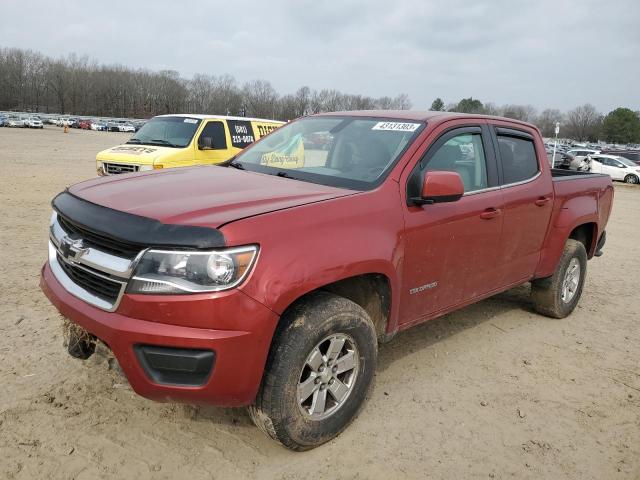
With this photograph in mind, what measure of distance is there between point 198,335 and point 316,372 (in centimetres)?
77

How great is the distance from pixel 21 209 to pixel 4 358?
6.27 meters

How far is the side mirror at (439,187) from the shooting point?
126 inches

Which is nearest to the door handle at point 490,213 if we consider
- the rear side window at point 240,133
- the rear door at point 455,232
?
the rear door at point 455,232

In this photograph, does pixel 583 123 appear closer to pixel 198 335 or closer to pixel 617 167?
pixel 617 167

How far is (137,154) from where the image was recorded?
9547 millimetres

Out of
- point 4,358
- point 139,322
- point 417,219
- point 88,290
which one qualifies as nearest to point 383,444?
point 417,219

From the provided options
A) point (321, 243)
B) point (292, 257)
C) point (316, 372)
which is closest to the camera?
point (292, 257)

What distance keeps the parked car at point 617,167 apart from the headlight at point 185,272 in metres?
30.0

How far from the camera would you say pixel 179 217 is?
251 cm

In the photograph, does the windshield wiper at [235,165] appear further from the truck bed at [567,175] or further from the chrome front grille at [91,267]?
the truck bed at [567,175]

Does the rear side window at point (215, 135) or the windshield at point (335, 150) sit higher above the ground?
the windshield at point (335, 150)

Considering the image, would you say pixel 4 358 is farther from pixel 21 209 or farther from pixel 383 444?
pixel 21 209

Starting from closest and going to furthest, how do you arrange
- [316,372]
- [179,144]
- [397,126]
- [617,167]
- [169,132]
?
[316,372], [397,126], [179,144], [169,132], [617,167]

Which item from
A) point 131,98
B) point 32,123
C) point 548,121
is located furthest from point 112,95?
point 548,121
